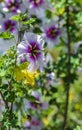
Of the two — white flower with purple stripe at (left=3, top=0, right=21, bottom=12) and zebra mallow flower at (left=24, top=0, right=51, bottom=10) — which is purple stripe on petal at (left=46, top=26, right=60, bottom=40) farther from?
white flower with purple stripe at (left=3, top=0, right=21, bottom=12)

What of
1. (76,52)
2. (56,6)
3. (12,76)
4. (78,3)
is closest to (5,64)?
(12,76)

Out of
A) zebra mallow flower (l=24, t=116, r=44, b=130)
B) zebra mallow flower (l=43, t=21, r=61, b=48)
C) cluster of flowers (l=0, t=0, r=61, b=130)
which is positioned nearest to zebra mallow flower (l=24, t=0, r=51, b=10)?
cluster of flowers (l=0, t=0, r=61, b=130)

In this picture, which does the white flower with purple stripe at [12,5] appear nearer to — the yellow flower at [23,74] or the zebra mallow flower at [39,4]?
the zebra mallow flower at [39,4]

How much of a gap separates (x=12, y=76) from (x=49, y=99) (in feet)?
4.22

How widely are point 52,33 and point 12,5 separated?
15.7 inches

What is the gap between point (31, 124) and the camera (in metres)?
3.11

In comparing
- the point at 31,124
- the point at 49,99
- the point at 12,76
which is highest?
the point at 12,76

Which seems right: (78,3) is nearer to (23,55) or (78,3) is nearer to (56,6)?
(56,6)

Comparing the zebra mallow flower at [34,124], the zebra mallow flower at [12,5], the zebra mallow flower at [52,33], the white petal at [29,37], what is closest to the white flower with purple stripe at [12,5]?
the zebra mallow flower at [12,5]

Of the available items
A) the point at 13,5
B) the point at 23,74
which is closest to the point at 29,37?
the point at 23,74

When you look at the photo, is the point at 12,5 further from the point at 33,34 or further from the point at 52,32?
the point at 33,34

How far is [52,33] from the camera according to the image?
8.89 feet

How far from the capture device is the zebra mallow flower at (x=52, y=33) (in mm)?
2674

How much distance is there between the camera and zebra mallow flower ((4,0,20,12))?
236cm
